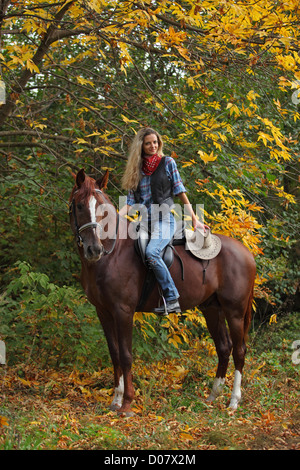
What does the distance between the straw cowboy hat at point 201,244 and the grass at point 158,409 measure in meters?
1.50

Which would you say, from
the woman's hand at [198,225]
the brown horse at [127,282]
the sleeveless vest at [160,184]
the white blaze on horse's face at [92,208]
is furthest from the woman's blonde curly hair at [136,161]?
the woman's hand at [198,225]

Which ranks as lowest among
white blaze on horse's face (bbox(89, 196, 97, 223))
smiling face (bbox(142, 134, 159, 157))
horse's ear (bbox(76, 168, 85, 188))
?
white blaze on horse's face (bbox(89, 196, 97, 223))

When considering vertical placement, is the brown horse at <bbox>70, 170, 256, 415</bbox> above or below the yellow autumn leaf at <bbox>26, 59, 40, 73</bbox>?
below

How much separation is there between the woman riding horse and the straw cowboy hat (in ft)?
0.83

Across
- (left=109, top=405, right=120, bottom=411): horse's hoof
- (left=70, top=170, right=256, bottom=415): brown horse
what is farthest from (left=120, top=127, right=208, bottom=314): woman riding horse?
(left=109, top=405, right=120, bottom=411): horse's hoof

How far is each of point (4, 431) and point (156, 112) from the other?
4.74 metres

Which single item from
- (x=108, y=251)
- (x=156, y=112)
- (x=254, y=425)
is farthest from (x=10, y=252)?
(x=254, y=425)

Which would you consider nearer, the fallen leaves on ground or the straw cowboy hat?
the fallen leaves on ground

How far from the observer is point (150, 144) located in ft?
17.5

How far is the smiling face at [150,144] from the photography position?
533 cm

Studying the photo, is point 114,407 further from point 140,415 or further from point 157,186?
point 157,186

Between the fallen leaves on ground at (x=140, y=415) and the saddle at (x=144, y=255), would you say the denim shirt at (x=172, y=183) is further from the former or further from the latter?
the fallen leaves on ground at (x=140, y=415)

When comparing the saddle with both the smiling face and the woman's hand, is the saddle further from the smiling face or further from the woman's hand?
the smiling face

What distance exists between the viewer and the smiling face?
17.5 feet
